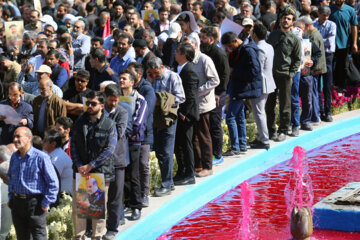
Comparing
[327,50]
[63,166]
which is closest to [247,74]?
[327,50]

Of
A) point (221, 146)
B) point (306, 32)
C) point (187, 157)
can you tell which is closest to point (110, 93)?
point (187, 157)

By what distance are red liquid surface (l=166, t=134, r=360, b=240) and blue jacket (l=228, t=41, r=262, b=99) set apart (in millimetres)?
1253

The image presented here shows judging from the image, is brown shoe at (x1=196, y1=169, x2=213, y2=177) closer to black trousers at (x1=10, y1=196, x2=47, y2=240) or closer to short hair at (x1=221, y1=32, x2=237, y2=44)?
short hair at (x1=221, y1=32, x2=237, y2=44)

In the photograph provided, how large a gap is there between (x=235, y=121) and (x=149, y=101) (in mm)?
2908

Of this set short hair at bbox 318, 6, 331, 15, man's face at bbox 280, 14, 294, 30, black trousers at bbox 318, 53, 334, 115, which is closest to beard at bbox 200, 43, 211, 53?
man's face at bbox 280, 14, 294, 30

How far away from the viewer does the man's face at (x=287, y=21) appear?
12875 millimetres

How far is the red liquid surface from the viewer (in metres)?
9.07

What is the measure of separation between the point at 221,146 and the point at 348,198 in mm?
2965

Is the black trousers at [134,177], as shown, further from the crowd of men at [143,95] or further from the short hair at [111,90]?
the short hair at [111,90]

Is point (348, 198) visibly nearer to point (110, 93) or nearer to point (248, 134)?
point (110, 93)

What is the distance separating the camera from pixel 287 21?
12.9 metres

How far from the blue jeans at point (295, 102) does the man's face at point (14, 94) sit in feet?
16.5

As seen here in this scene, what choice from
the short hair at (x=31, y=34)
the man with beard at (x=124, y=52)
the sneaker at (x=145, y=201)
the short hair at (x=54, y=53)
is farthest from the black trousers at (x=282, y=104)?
the short hair at (x=31, y=34)

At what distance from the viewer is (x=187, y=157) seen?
35.0 ft
